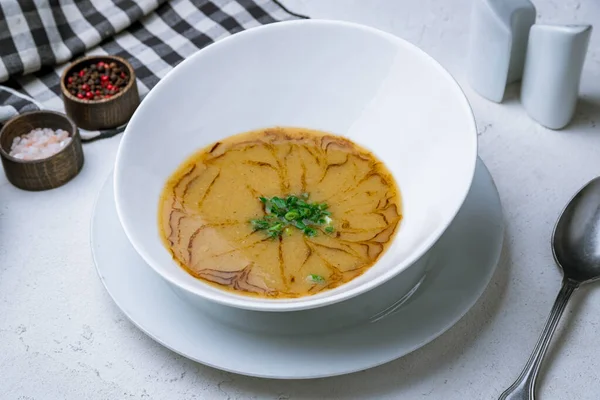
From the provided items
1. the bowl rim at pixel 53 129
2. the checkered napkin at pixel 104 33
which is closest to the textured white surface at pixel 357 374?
the bowl rim at pixel 53 129

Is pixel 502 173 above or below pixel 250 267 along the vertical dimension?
below

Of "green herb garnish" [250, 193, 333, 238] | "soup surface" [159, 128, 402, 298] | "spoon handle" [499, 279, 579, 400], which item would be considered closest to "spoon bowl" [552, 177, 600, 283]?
"spoon handle" [499, 279, 579, 400]

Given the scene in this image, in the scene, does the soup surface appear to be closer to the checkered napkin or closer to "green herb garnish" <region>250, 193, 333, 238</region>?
"green herb garnish" <region>250, 193, 333, 238</region>

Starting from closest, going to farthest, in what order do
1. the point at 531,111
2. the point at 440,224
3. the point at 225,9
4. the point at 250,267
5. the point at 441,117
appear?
the point at 440,224
the point at 250,267
the point at 441,117
the point at 531,111
the point at 225,9

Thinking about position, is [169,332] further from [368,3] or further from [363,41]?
[368,3]

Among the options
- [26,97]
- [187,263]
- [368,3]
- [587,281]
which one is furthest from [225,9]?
[587,281]
